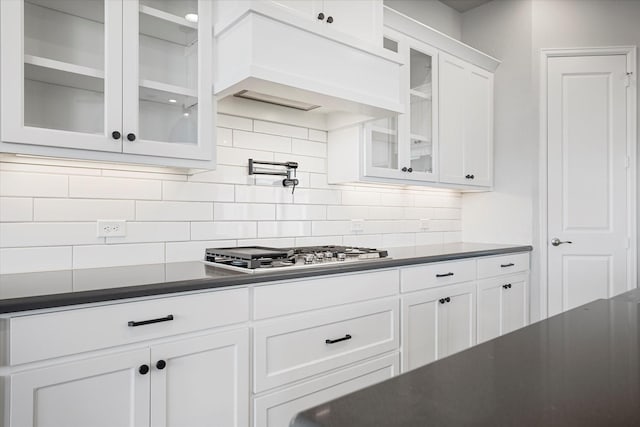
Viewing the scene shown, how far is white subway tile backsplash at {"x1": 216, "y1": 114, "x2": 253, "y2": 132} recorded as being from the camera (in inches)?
92.2

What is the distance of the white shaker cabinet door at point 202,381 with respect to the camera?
5.07 ft

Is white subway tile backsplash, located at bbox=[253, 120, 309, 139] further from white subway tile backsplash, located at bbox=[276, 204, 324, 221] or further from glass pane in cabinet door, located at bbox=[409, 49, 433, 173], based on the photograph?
glass pane in cabinet door, located at bbox=[409, 49, 433, 173]

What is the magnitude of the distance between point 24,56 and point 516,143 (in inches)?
130

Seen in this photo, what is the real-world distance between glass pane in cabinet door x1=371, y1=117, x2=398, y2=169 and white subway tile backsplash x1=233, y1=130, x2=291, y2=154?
0.53 metres

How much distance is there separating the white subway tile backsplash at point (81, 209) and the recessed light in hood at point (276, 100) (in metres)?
0.79

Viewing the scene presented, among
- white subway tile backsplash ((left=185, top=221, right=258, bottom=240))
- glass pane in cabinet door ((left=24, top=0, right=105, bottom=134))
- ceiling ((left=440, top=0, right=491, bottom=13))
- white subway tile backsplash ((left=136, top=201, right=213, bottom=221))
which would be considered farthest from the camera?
ceiling ((left=440, top=0, right=491, bottom=13))

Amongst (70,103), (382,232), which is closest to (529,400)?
(70,103)

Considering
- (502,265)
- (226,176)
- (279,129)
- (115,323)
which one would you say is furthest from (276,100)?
(502,265)

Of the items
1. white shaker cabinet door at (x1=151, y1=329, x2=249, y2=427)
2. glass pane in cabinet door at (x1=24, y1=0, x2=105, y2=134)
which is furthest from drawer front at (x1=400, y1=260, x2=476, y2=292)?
glass pane in cabinet door at (x1=24, y1=0, x2=105, y2=134)

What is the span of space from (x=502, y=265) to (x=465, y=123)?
1.10 meters

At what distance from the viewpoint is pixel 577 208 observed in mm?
3418

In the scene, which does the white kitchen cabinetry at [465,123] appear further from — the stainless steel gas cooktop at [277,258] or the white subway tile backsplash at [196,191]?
the white subway tile backsplash at [196,191]

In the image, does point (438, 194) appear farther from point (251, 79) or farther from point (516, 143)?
point (251, 79)

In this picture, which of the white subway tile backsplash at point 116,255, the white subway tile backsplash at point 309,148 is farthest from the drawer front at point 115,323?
the white subway tile backsplash at point 309,148
